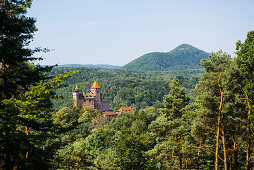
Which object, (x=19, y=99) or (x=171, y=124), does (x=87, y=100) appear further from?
(x=19, y=99)

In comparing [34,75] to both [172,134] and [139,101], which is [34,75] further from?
[139,101]

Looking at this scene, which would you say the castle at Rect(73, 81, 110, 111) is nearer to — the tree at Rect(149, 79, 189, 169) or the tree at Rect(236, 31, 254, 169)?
the tree at Rect(149, 79, 189, 169)

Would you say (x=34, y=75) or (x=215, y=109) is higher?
(x=34, y=75)

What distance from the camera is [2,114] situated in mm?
9938

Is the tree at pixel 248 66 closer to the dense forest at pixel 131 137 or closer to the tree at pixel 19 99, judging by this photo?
the dense forest at pixel 131 137

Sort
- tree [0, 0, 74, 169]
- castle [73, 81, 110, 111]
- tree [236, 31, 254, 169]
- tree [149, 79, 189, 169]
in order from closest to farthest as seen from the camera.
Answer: tree [0, 0, 74, 169], tree [236, 31, 254, 169], tree [149, 79, 189, 169], castle [73, 81, 110, 111]

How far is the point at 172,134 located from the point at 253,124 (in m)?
7.72

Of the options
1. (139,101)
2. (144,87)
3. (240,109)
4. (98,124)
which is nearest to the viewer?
(240,109)

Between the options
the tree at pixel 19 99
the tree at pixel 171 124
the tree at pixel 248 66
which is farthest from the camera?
the tree at pixel 171 124

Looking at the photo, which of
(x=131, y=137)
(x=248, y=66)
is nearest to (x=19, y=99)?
(x=248, y=66)

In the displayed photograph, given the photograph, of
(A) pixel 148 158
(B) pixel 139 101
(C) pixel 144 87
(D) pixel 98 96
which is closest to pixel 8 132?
(A) pixel 148 158

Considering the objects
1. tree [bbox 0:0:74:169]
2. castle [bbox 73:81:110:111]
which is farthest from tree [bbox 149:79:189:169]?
castle [bbox 73:81:110:111]

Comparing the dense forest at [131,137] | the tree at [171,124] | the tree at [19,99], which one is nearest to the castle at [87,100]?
the dense forest at [131,137]

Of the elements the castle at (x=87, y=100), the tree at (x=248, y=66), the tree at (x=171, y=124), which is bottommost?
the castle at (x=87, y=100)
